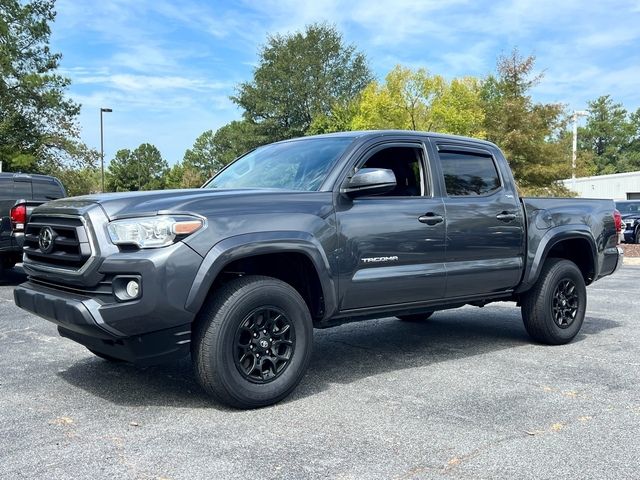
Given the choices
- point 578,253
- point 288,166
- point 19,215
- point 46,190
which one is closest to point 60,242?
point 288,166

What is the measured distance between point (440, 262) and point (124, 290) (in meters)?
2.56

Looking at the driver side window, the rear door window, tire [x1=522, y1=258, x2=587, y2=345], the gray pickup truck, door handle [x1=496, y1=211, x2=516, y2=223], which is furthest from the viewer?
tire [x1=522, y1=258, x2=587, y2=345]

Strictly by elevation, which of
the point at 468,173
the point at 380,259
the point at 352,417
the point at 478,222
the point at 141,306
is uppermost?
the point at 468,173

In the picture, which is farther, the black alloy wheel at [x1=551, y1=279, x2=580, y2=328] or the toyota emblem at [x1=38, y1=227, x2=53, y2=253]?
the black alloy wheel at [x1=551, y1=279, x2=580, y2=328]

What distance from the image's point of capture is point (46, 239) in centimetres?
435

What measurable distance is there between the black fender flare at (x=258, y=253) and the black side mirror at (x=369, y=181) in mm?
510

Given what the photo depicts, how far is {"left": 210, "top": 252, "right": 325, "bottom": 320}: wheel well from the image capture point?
4.45 metres

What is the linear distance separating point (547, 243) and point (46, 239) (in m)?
4.36

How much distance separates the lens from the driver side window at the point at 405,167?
5.39 m

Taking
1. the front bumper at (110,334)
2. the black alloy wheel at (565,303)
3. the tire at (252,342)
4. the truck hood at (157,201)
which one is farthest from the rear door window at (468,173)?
the front bumper at (110,334)

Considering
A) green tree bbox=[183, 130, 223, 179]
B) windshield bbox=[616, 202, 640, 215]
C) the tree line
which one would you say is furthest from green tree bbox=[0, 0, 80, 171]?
green tree bbox=[183, 130, 223, 179]

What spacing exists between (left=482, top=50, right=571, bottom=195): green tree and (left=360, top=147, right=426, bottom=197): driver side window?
21767 millimetres

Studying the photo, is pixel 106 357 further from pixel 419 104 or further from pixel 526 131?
pixel 419 104

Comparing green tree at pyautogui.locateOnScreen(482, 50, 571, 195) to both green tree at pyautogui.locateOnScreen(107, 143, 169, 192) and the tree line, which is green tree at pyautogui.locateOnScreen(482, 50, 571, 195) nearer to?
the tree line
